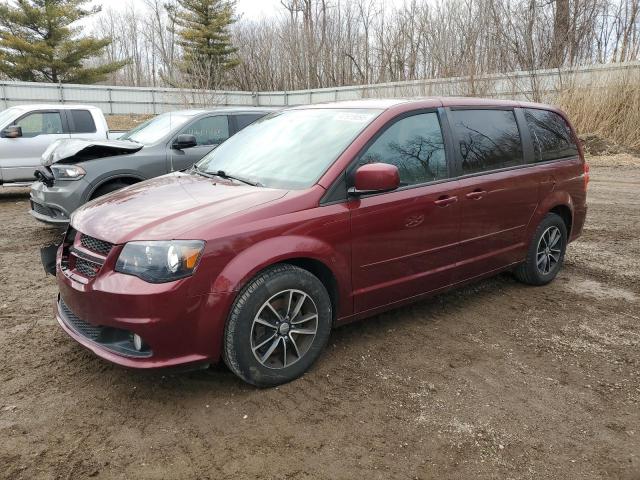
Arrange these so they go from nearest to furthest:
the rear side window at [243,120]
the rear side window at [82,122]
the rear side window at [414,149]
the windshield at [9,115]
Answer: the rear side window at [414,149], the rear side window at [243,120], the windshield at [9,115], the rear side window at [82,122]

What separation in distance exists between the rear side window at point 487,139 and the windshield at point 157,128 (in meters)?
4.54

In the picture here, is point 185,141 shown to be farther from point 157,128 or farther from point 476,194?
point 476,194

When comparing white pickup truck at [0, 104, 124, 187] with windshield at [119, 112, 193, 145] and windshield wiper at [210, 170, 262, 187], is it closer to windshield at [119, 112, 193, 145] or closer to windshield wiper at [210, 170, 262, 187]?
windshield at [119, 112, 193, 145]

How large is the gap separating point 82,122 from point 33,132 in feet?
2.91

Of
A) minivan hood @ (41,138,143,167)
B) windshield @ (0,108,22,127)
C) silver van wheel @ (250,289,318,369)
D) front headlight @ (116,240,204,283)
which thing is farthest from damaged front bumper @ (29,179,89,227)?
windshield @ (0,108,22,127)

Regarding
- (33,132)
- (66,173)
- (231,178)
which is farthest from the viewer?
(33,132)

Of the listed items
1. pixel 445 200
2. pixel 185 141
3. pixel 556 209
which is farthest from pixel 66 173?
pixel 556 209

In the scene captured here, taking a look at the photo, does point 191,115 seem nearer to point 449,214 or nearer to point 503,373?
point 449,214

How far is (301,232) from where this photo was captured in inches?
122

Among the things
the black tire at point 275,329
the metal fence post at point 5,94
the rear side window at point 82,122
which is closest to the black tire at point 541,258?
the black tire at point 275,329

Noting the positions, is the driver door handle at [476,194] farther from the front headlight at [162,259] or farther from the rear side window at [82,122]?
the rear side window at [82,122]

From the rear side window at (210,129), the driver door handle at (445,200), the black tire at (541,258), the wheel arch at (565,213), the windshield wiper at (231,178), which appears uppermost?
the rear side window at (210,129)

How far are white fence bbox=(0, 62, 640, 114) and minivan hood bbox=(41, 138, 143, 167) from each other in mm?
12280

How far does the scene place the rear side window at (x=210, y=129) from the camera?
7462 mm
